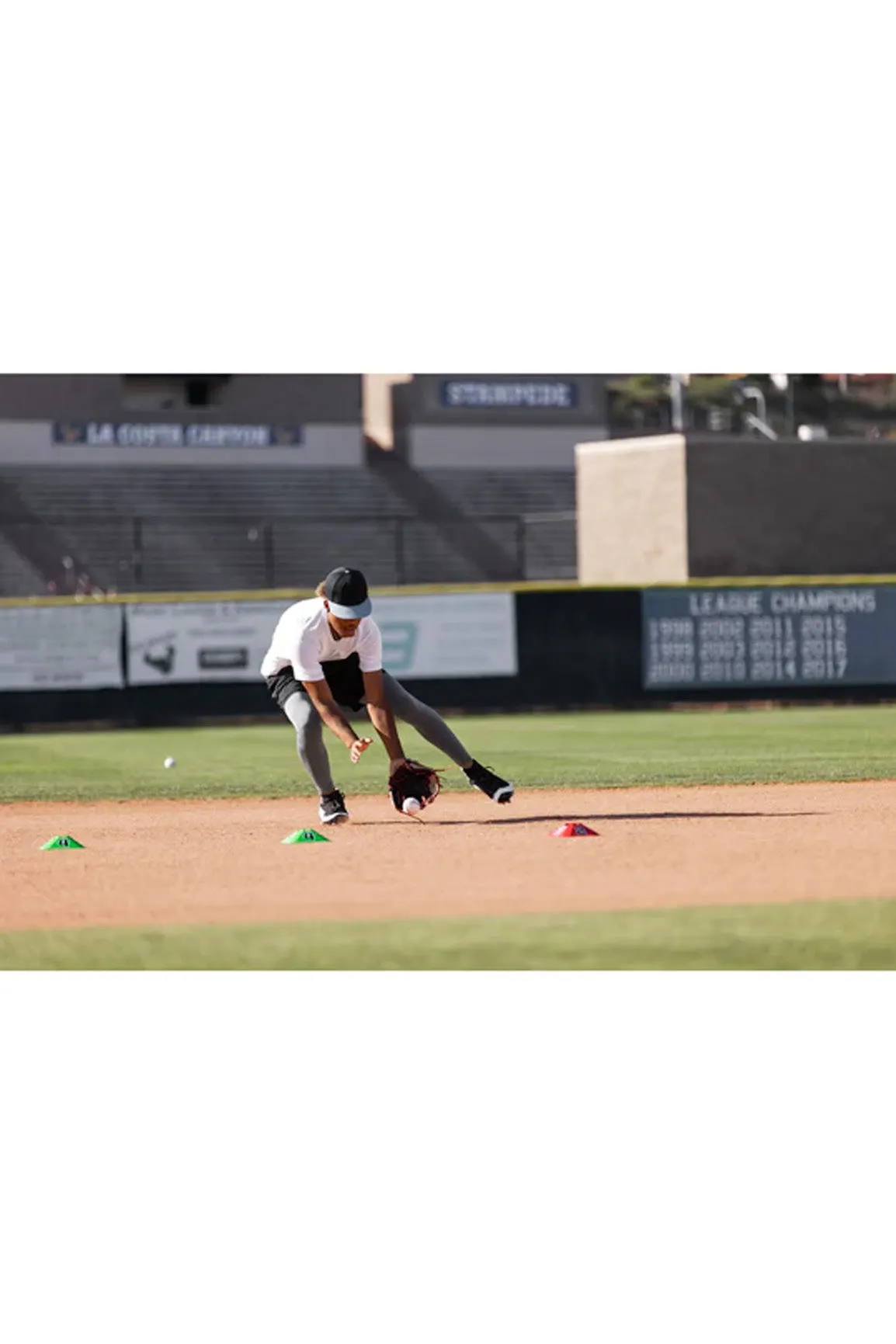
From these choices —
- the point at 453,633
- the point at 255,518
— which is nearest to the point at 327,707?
the point at 453,633

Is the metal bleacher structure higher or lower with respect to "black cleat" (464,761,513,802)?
higher

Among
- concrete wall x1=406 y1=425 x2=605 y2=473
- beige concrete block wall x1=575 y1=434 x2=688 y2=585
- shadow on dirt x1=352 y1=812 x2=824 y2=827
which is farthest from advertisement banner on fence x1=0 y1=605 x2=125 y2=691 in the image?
concrete wall x1=406 y1=425 x2=605 y2=473

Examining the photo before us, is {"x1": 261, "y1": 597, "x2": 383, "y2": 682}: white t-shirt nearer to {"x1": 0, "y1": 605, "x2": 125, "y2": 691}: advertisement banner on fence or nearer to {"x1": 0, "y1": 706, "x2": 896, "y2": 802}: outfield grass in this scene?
{"x1": 0, "y1": 706, "x2": 896, "y2": 802}: outfield grass

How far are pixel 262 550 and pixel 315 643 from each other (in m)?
33.9

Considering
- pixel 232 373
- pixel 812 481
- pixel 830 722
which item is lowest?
pixel 830 722

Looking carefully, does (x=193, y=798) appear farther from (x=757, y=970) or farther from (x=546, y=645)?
(x=546, y=645)

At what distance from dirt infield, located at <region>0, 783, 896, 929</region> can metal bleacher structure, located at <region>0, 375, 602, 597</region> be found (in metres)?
28.4

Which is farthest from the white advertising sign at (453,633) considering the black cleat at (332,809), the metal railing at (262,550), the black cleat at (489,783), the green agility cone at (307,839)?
the green agility cone at (307,839)

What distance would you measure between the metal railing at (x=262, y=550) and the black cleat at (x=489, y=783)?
2977cm

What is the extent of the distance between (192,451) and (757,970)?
136 feet

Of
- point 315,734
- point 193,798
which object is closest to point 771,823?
point 315,734

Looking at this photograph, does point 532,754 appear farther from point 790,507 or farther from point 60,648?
point 790,507

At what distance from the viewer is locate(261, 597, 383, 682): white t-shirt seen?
10.8m

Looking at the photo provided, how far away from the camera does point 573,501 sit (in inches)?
1918
